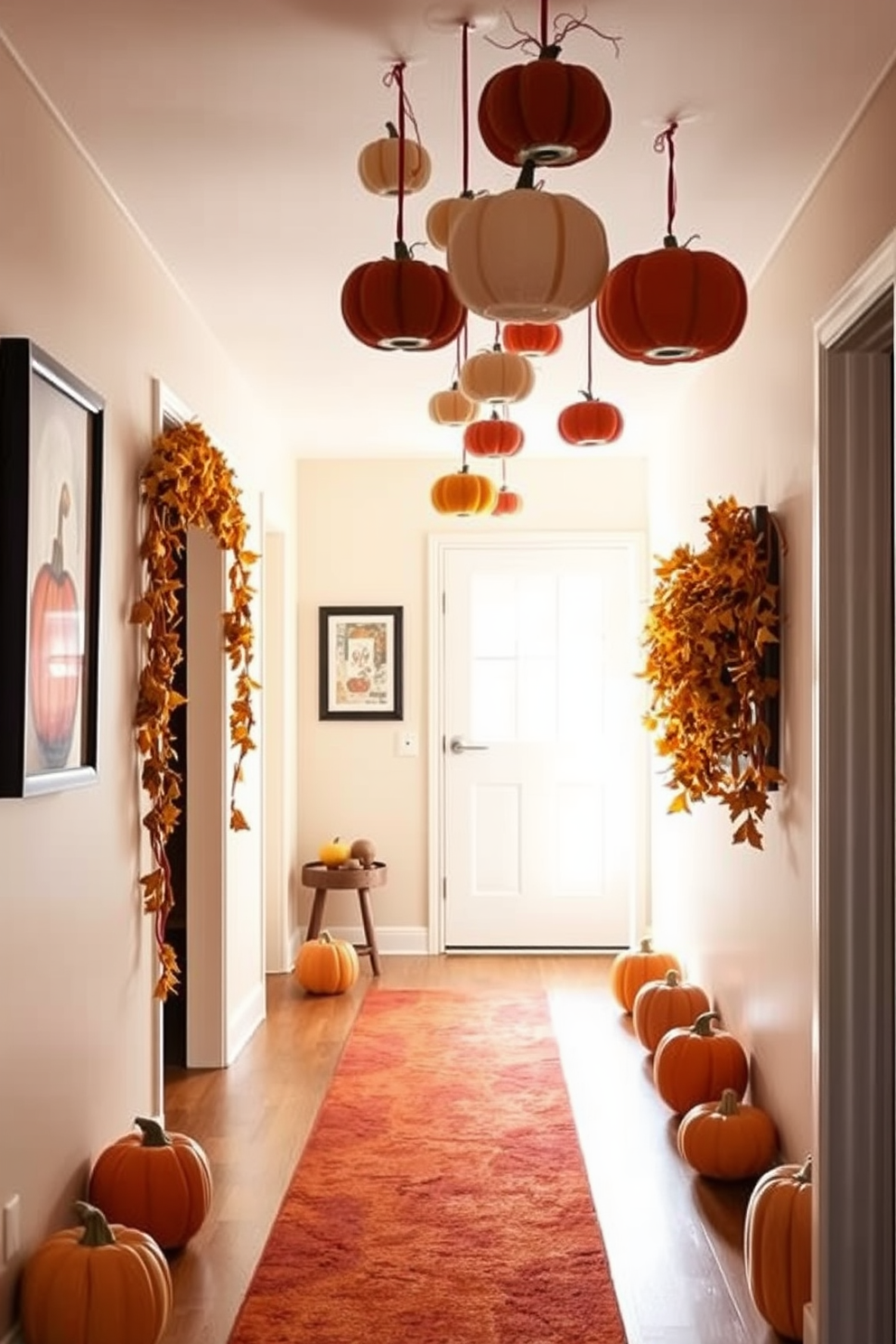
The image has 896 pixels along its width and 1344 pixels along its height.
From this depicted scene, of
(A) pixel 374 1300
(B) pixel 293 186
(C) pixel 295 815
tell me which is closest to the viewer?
(A) pixel 374 1300

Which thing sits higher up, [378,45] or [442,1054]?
[378,45]

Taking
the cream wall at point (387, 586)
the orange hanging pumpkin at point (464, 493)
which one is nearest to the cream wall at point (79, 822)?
the orange hanging pumpkin at point (464, 493)

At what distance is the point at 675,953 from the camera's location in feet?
20.9

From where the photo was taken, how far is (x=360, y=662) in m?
7.77

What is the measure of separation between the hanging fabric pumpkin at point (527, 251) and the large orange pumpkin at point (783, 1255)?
6.48 feet

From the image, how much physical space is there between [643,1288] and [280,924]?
4.00 meters

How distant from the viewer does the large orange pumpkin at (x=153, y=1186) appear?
3.48 m

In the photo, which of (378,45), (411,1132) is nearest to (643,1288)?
(411,1132)

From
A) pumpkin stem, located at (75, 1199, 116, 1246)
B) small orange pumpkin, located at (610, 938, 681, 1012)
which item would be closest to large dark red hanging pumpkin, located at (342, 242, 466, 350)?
pumpkin stem, located at (75, 1199, 116, 1246)

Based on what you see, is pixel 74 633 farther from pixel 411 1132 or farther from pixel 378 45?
pixel 411 1132

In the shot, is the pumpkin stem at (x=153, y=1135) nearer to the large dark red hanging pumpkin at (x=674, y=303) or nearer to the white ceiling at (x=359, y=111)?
A: the large dark red hanging pumpkin at (x=674, y=303)

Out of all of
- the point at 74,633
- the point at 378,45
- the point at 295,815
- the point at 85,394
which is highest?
the point at 378,45

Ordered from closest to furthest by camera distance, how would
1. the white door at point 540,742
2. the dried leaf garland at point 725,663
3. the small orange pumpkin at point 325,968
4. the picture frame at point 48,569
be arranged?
1. the picture frame at point 48,569
2. the dried leaf garland at point 725,663
3. the small orange pumpkin at point 325,968
4. the white door at point 540,742

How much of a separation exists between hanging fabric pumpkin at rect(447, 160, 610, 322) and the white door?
5531 mm
